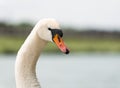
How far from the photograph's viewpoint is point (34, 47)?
433cm

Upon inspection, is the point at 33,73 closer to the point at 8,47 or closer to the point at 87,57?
the point at 8,47

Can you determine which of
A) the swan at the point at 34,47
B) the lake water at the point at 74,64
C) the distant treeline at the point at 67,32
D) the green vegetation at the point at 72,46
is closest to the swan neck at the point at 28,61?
the swan at the point at 34,47

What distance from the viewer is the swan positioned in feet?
14.0

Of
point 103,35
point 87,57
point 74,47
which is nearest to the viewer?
point 74,47

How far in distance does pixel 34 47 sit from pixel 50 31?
0.59ft

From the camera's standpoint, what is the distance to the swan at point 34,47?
4262 mm

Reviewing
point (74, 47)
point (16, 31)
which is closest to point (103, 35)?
point (16, 31)

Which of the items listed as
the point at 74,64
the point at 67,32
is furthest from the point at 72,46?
the point at 67,32

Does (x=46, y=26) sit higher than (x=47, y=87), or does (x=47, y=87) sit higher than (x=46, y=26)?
(x=47, y=87)

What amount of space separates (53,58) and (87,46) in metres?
2.51

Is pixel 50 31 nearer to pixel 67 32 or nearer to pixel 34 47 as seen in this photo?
pixel 34 47

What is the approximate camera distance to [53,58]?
40.1 m

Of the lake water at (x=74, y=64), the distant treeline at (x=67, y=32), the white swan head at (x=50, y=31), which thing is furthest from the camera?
the distant treeline at (x=67, y=32)

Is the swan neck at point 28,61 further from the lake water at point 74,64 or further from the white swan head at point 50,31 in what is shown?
the lake water at point 74,64
